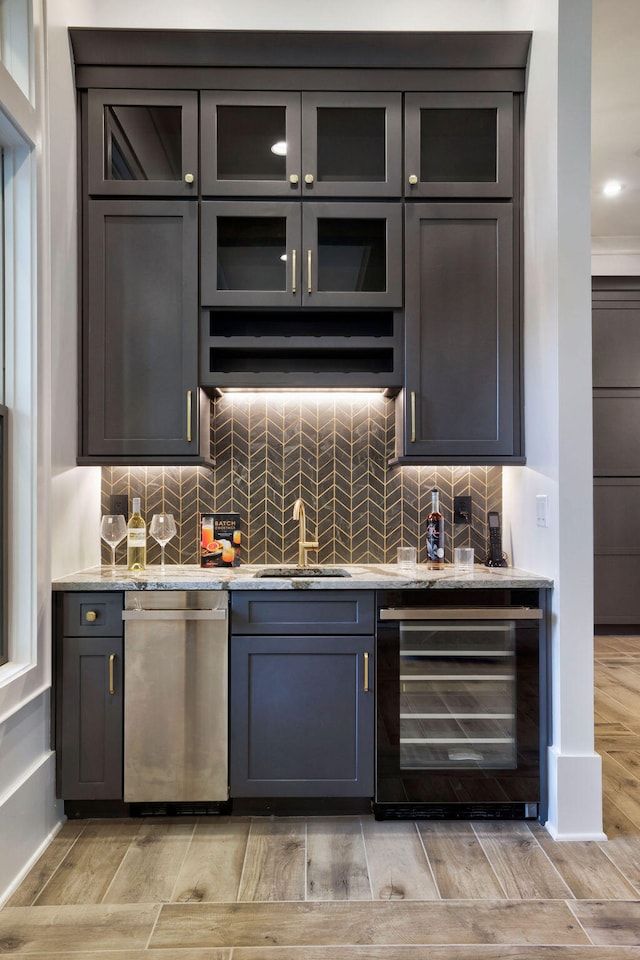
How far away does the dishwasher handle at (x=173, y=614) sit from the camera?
2297 millimetres

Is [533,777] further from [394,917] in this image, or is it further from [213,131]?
[213,131]

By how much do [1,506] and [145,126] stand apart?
5.56 ft

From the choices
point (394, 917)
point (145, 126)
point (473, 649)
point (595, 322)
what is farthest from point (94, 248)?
point (595, 322)

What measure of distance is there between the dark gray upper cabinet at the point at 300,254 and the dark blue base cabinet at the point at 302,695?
123 centimetres

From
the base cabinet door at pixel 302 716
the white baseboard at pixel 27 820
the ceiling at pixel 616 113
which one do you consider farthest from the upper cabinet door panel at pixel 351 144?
the white baseboard at pixel 27 820

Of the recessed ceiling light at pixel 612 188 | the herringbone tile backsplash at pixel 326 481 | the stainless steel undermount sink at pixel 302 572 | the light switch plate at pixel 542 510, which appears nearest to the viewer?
the light switch plate at pixel 542 510

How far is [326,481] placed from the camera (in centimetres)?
293

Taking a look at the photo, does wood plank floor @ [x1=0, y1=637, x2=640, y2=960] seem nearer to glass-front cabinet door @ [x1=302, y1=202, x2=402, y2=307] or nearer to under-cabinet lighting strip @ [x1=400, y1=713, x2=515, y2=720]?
under-cabinet lighting strip @ [x1=400, y1=713, x2=515, y2=720]

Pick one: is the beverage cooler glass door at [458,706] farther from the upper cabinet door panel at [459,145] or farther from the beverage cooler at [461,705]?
the upper cabinet door panel at [459,145]

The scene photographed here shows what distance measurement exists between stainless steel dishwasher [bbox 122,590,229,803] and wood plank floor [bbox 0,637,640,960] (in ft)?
0.57

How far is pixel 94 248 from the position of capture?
257 cm

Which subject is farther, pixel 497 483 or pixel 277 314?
pixel 497 483

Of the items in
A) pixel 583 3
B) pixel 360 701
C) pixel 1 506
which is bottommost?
pixel 360 701

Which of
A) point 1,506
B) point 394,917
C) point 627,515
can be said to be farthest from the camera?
point 627,515
